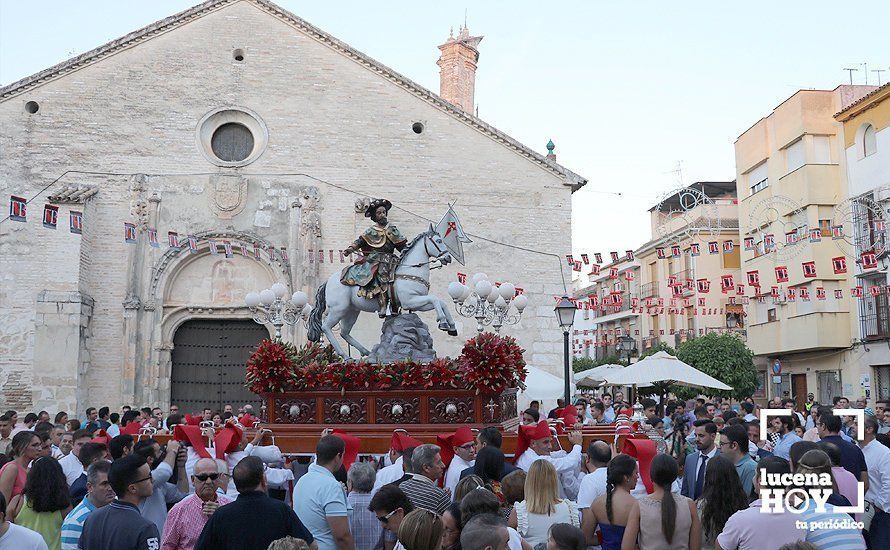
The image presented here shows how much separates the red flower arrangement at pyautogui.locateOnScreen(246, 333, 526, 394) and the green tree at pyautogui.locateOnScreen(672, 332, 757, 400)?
77.9 ft

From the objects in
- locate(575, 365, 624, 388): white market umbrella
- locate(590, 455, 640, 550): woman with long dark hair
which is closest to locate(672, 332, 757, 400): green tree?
locate(575, 365, 624, 388): white market umbrella

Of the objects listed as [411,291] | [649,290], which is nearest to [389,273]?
[411,291]

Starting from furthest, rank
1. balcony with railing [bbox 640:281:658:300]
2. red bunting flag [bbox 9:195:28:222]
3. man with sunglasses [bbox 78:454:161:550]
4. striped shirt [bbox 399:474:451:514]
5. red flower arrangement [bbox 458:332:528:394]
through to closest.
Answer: balcony with railing [bbox 640:281:658:300]
red bunting flag [bbox 9:195:28:222]
red flower arrangement [bbox 458:332:528:394]
striped shirt [bbox 399:474:451:514]
man with sunglasses [bbox 78:454:161:550]

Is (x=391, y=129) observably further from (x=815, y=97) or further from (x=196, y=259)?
(x=815, y=97)

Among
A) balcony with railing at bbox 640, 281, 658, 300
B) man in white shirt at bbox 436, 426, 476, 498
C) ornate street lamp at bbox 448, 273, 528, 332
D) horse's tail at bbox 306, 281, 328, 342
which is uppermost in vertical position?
balcony with railing at bbox 640, 281, 658, 300

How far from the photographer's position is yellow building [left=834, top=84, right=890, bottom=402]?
2870 cm

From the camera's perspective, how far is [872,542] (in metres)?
7.98

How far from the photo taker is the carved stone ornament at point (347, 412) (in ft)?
34.2

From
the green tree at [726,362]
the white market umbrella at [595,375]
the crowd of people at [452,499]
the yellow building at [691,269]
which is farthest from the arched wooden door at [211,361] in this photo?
the yellow building at [691,269]

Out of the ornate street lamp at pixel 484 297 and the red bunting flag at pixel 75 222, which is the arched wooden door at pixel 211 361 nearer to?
the red bunting flag at pixel 75 222

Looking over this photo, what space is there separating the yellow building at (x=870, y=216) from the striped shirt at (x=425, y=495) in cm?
2528

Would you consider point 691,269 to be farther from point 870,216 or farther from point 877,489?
point 877,489

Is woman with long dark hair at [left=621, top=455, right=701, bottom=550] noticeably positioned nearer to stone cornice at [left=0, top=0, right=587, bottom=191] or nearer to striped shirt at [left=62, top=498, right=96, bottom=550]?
striped shirt at [left=62, top=498, right=96, bottom=550]

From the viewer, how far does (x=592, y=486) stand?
21.0 feet
